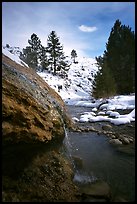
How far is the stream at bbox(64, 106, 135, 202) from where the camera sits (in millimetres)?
4864

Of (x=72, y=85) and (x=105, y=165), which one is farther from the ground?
(x=72, y=85)

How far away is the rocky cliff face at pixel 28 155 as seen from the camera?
4.14m

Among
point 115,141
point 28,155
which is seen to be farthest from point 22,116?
point 115,141

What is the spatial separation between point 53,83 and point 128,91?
16260mm

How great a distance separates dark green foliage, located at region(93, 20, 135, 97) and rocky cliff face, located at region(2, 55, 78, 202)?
2176 centimetres

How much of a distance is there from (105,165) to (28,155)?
267 cm

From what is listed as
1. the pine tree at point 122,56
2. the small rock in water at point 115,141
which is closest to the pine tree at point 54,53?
the pine tree at point 122,56

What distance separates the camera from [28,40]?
50.0 meters

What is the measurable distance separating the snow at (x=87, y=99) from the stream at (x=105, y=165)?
13.9ft

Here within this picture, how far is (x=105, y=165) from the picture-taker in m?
6.16

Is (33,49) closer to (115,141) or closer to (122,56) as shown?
(122,56)

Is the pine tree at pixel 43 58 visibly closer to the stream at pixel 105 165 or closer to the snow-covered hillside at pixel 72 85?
the snow-covered hillside at pixel 72 85

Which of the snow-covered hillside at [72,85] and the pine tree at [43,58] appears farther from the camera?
the pine tree at [43,58]

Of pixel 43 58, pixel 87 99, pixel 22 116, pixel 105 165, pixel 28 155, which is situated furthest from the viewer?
pixel 43 58
